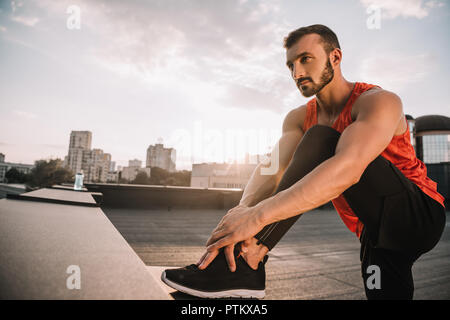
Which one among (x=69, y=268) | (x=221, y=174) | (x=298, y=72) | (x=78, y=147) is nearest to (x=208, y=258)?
(x=69, y=268)

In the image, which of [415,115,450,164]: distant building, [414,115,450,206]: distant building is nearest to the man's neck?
[414,115,450,206]: distant building

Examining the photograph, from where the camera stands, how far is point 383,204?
896mm

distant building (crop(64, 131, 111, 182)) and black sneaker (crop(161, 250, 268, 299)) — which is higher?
distant building (crop(64, 131, 111, 182))

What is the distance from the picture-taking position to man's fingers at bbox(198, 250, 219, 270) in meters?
0.81

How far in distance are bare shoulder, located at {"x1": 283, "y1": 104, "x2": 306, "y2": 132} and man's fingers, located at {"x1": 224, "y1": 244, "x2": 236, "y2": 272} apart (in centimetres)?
93

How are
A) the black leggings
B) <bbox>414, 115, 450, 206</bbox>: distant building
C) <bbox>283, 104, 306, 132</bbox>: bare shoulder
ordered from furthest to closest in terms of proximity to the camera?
1. <bbox>414, 115, 450, 206</bbox>: distant building
2. <bbox>283, 104, 306, 132</bbox>: bare shoulder
3. the black leggings

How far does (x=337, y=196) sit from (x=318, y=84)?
0.57 m

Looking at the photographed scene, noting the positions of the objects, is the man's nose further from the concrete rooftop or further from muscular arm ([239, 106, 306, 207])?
the concrete rooftop

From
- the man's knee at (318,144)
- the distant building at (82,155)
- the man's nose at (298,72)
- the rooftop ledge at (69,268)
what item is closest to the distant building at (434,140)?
the man's nose at (298,72)

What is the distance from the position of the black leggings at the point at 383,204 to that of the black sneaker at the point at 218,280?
0.13 metres

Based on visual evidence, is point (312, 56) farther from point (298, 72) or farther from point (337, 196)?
point (337, 196)
